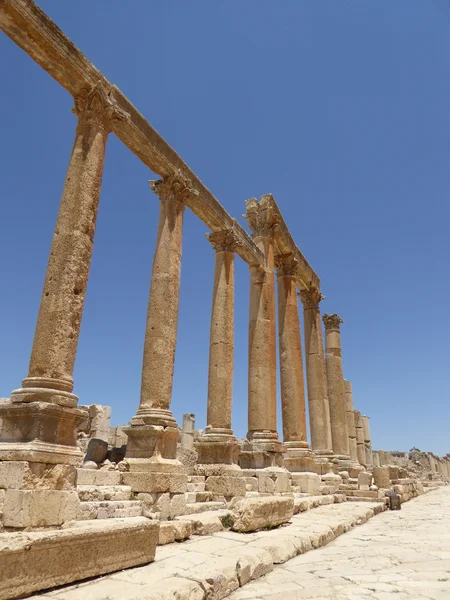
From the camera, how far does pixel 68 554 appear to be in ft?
15.1

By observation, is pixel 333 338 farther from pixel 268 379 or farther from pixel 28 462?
pixel 28 462

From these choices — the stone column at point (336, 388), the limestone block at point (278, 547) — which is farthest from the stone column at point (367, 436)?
the limestone block at point (278, 547)

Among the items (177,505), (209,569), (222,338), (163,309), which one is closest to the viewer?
(209,569)

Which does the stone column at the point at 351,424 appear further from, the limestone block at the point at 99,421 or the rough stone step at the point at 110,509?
the rough stone step at the point at 110,509

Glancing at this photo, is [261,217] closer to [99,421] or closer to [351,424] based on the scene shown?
[99,421]

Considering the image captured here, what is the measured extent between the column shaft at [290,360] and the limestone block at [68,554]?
11911 millimetres

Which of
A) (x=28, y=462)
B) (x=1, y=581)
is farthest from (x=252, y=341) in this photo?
(x=1, y=581)

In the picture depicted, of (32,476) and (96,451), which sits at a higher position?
(96,451)

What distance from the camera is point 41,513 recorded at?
5.96m

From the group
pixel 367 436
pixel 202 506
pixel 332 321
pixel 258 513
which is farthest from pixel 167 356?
pixel 367 436

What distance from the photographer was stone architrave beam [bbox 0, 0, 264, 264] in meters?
8.31

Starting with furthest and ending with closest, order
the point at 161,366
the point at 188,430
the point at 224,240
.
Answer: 1. the point at 188,430
2. the point at 224,240
3. the point at 161,366

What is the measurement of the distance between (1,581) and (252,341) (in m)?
11.8

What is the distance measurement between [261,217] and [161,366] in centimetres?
886
